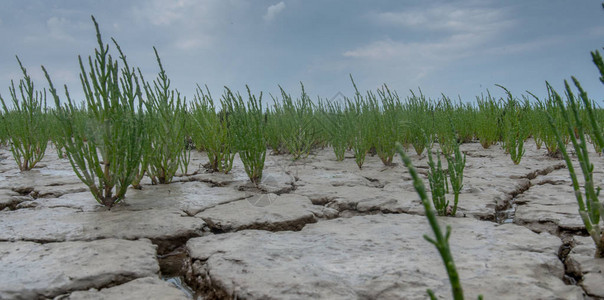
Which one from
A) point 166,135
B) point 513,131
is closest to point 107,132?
point 166,135

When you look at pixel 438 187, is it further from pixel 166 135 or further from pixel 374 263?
pixel 166 135

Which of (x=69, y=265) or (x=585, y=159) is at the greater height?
(x=585, y=159)

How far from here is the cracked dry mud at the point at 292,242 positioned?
50.7 inches

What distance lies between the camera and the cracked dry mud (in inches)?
50.7

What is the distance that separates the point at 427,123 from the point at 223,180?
1919 millimetres

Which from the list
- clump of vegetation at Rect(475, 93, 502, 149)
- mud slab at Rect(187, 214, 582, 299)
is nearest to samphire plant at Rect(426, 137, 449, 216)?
mud slab at Rect(187, 214, 582, 299)

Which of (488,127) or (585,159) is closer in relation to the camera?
(585,159)

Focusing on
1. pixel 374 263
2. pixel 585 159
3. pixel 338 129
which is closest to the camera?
pixel 585 159

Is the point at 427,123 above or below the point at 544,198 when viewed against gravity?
above

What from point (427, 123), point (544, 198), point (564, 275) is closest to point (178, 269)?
point (564, 275)

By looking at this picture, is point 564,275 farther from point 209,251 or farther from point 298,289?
point 209,251

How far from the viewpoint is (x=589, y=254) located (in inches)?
57.6

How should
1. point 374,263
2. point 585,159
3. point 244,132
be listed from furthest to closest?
point 244,132 → point 374,263 → point 585,159

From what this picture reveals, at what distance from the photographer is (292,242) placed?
5.52 feet
